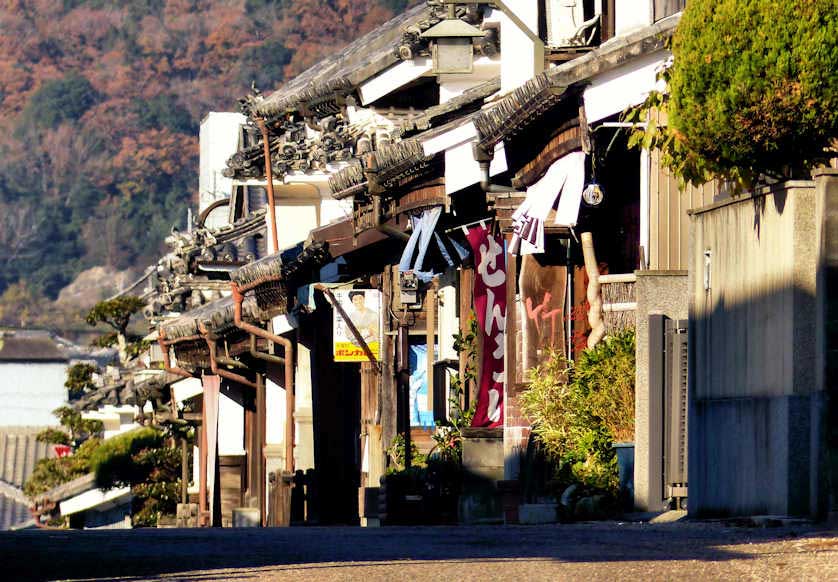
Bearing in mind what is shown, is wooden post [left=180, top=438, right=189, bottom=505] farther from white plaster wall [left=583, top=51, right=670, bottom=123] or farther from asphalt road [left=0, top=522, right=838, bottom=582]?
asphalt road [left=0, top=522, right=838, bottom=582]

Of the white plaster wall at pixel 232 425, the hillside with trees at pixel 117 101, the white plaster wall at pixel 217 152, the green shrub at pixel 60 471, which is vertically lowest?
the green shrub at pixel 60 471

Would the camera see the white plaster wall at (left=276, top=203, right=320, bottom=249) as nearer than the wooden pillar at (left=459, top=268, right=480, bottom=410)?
No

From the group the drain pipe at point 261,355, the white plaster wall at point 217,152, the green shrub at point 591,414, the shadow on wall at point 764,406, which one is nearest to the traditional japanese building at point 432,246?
the drain pipe at point 261,355

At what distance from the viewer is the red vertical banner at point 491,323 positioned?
23.7 metres

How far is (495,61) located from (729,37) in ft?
49.0

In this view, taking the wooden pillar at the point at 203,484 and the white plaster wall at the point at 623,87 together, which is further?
the wooden pillar at the point at 203,484

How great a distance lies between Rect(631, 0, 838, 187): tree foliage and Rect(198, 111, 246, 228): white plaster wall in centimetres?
4790

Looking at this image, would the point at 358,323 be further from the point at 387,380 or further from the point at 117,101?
the point at 117,101

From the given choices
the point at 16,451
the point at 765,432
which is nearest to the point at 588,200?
the point at 765,432

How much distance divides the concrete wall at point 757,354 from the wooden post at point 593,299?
423 centimetres

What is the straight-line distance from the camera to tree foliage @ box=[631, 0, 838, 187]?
14.2 metres

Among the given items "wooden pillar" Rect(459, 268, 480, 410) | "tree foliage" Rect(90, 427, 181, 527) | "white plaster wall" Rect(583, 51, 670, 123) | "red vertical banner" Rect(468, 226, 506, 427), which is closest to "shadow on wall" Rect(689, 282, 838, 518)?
"white plaster wall" Rect(583, 51, 670, 123)

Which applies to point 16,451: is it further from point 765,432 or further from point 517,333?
point 765,432

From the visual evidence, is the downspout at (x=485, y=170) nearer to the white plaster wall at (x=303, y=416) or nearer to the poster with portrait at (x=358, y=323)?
the poster with portrait at (x=358, y=323)
